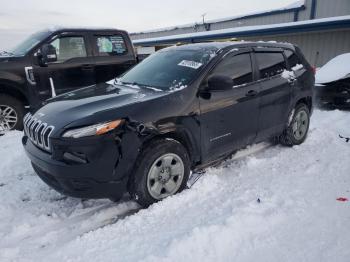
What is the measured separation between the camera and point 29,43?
630 centimetres

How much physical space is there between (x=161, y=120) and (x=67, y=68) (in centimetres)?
397

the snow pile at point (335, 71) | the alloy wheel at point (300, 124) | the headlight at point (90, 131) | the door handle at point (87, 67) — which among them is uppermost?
the door handle at point (87, 67)

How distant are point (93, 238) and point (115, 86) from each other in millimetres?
1965

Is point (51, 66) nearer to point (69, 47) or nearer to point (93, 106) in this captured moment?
point (69, 47)

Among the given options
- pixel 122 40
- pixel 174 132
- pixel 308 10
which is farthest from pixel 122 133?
pixel 308 10

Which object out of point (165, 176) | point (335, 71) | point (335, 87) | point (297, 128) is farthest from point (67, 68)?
point (335, 71)

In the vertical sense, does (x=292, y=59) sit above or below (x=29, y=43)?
below

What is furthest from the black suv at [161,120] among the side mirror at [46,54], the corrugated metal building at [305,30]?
the corrugated metal building at [305,30]

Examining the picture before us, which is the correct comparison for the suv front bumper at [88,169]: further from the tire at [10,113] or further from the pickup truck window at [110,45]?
the pickup truck window at [110,45]

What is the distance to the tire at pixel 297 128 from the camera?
5.01 m

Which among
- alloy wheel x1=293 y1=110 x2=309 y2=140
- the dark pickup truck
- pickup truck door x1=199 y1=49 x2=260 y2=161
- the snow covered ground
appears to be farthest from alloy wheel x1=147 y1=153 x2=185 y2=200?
the dark pickup truck

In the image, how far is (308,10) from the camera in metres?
18.7

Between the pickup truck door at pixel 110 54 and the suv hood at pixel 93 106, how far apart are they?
3113 millimetres

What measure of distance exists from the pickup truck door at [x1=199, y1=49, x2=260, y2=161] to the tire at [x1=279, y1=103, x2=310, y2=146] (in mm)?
982
